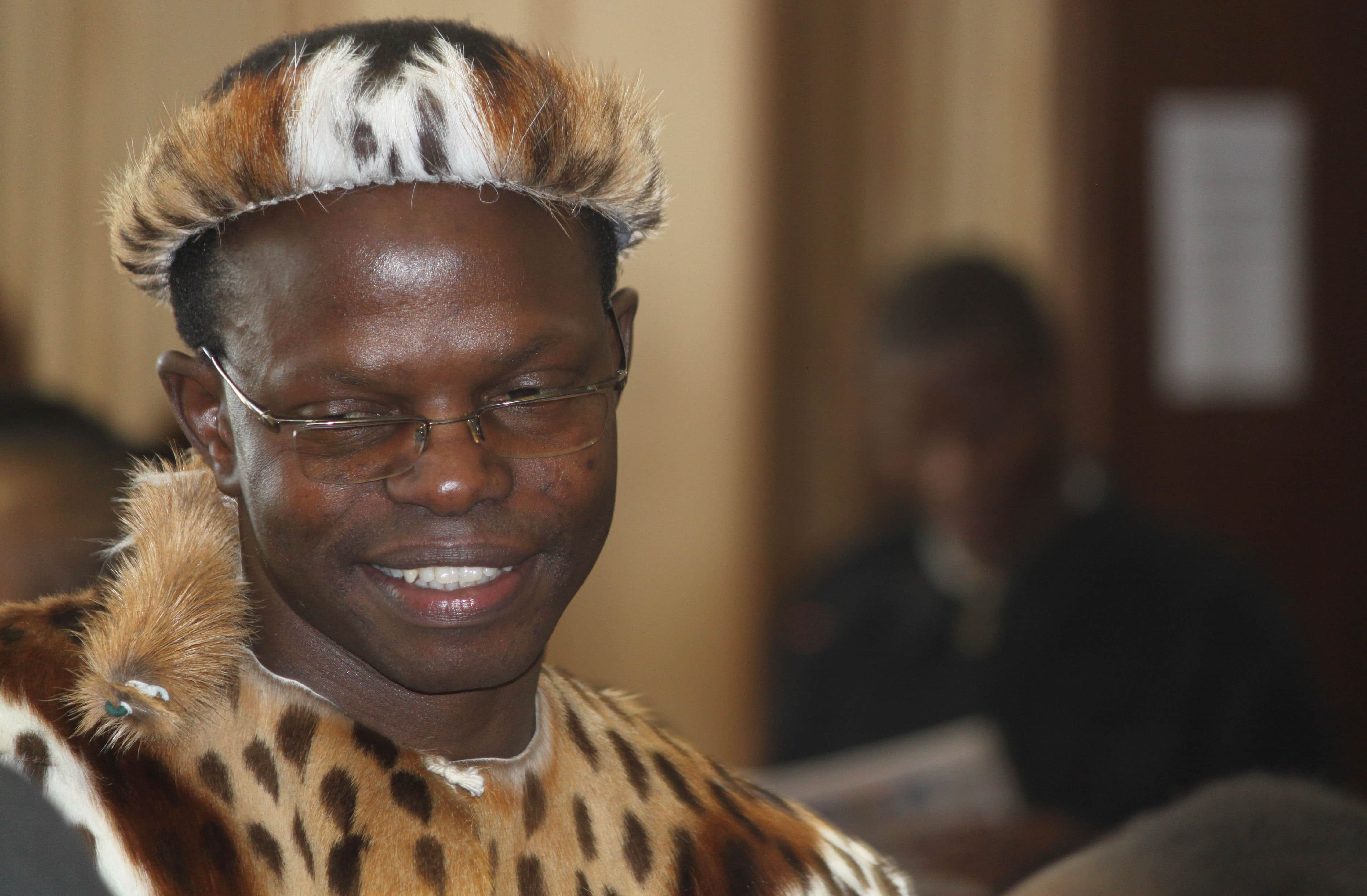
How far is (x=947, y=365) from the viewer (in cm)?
220

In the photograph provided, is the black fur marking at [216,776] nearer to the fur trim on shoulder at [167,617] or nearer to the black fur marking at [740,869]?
the fur trim on shoulder at [167,617]

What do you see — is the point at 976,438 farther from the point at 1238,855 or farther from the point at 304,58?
the point at 304,58

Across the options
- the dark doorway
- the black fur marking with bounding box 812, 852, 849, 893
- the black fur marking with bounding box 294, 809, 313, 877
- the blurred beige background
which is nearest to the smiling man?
the black fur marking with bounding box 294, 809, 313, 877

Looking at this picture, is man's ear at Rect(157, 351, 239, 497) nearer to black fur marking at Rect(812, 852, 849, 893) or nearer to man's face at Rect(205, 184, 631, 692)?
man's face at Rect(205, 184, 631, 692)

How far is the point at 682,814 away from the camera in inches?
36.1

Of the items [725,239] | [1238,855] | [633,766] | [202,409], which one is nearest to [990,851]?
[1238,855]

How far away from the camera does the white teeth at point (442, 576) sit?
Result: 788mm

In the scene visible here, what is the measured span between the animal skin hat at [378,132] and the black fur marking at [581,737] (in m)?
0.34

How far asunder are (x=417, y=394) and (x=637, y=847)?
33 centimetres

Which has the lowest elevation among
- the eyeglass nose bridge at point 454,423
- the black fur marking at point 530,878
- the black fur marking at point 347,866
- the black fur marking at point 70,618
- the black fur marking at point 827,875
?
the black fur marking at point 827,875

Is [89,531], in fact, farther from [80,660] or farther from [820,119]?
[820,119]

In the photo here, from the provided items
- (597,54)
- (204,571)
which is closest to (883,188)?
(597,54)

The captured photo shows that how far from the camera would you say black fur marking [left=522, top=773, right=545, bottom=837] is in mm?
851

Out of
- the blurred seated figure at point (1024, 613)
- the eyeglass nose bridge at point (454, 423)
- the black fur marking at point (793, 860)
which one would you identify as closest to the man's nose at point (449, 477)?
the eyeglass nose bridge at point (454, 423)
